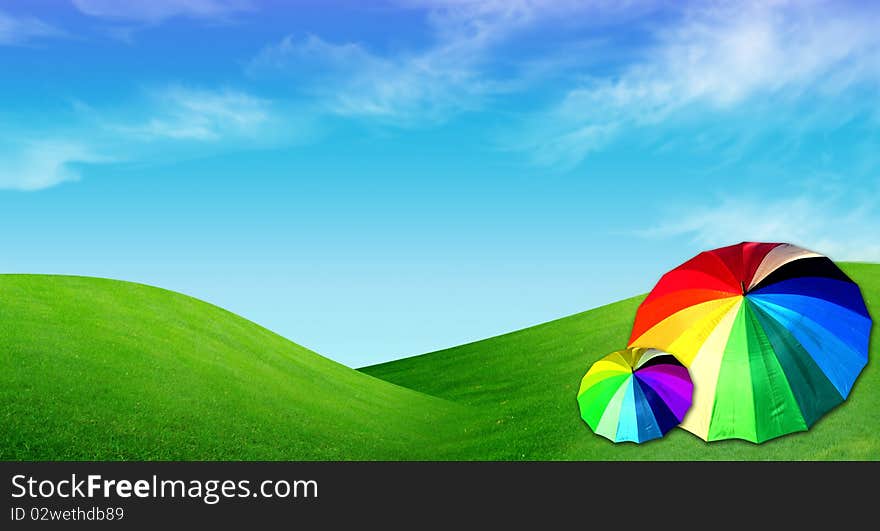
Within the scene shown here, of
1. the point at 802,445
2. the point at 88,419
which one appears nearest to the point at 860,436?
the point at 802,445

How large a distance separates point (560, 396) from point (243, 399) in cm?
1182

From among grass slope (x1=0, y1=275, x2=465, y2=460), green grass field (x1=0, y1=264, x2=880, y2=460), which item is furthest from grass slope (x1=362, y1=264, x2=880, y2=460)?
grass slope (x1=0, y1=275, x2=465, y2=460)

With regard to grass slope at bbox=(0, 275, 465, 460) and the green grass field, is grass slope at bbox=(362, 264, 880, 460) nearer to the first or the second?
the green grass field

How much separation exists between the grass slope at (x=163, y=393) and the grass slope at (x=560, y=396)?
2980 millimetres

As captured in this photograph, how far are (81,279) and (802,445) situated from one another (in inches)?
1203

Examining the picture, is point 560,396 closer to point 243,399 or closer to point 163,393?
point 243,399

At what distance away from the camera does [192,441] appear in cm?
2128

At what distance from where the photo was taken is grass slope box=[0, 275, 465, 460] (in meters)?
20.4

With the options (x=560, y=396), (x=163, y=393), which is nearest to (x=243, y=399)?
(x=163, y=393)

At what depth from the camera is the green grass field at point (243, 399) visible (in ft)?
63.8

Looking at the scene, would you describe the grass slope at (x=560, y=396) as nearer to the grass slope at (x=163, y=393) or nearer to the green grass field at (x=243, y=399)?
the green grass field at (x=243, y=399)

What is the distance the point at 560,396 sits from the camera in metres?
28.5

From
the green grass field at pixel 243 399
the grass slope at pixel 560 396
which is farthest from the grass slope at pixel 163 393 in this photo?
the grass slope at pixel 560 396

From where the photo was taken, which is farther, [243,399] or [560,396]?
[560,396]
